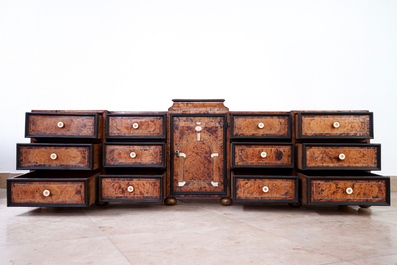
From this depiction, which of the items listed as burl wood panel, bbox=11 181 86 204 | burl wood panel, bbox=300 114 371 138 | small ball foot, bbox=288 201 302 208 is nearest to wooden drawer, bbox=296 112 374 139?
burl wood panel, bbox=300 114 371 138

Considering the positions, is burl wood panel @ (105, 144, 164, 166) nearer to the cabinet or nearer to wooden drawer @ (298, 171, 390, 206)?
the cabinet

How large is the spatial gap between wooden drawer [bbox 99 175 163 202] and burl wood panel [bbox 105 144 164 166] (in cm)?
12

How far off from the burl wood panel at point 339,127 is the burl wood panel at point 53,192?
6.03 ft

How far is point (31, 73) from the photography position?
3.24 m

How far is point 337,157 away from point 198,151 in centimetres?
113

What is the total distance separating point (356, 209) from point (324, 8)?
240cm

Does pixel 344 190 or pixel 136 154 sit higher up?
pixel 136 154

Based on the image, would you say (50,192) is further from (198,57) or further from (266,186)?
(198,57)

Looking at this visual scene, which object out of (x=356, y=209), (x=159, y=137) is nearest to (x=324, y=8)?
(x=356, y=209)

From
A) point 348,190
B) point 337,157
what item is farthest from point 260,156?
point 348,190

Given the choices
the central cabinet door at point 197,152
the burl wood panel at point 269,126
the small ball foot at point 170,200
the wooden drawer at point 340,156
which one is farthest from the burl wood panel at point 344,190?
the small ball foot at point 170,200

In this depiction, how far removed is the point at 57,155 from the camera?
84.0 inches

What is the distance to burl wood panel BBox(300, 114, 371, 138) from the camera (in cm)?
215

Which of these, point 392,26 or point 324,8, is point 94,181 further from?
point 392,26
